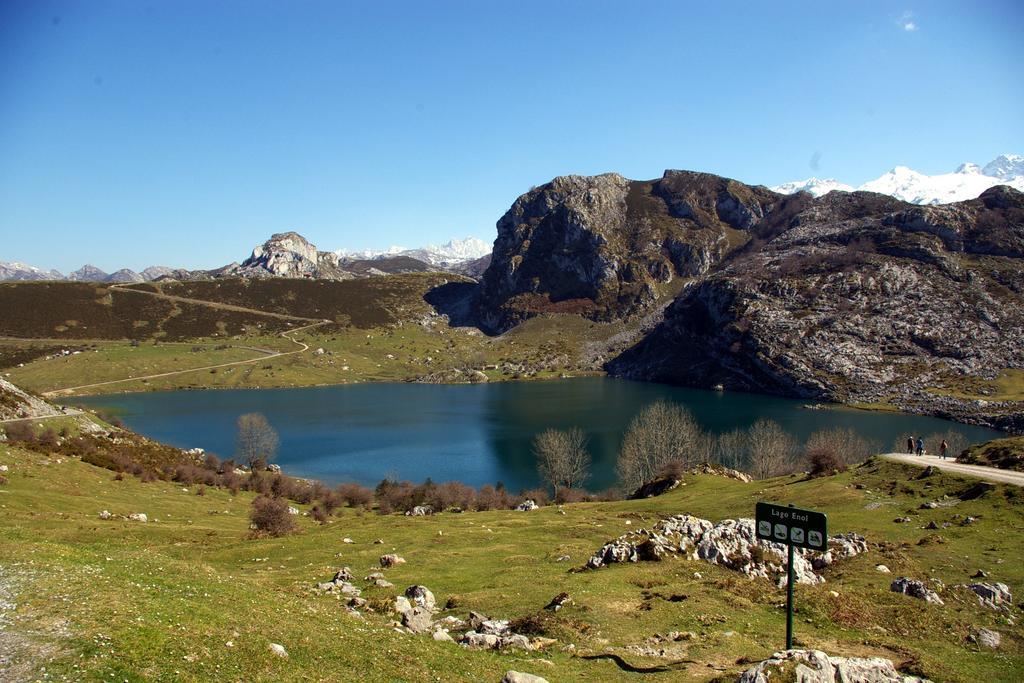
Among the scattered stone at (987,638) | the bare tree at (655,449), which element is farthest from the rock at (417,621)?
the bare tree at (655,449)

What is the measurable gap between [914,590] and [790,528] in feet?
42.0

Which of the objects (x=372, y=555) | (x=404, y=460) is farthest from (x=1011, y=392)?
(x=372, y=555)

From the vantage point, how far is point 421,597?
2922 cm

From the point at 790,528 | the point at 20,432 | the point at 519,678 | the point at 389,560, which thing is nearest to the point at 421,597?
the point at 389,560

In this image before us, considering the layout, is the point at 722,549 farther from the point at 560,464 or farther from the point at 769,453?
the point at 769,453

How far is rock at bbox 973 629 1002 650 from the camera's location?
2217cm

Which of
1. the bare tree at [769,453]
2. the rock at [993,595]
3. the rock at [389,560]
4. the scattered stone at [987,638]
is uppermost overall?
the scattered stone at [987,638]

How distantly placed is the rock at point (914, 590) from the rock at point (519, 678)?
806 inches

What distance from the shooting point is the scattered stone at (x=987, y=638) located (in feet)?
72.7

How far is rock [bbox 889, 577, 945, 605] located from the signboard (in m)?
11.5

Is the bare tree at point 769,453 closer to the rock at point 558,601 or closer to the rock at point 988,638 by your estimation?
the rock at point 988,638

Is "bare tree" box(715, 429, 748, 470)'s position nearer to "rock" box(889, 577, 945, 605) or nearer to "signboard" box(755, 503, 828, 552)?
"rock" box(889, 577, 945, 605)

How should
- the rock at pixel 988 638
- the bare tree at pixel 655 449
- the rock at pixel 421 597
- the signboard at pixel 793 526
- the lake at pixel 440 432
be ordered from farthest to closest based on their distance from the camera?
the lake at pixel 440 432 < the bare tree at pixel 655 449 < the rock at pixel 421 597 < the rock at pixel 988 638 < the signboard at pixel 793 526

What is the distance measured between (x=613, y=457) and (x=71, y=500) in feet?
332
